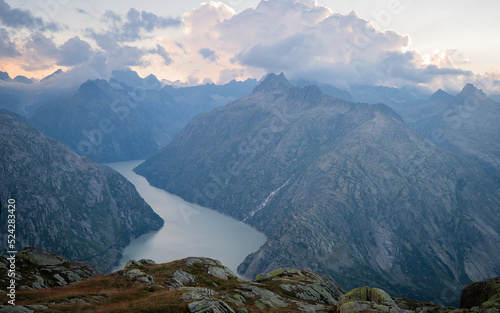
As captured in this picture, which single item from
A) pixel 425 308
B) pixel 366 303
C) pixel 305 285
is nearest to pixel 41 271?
pixel 305 285

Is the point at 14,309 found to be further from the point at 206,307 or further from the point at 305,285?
the point at 305,285

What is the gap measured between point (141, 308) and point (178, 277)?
75.7 feet

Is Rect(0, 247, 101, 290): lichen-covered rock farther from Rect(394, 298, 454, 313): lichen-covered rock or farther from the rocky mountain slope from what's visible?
Rect(394, 298, 454, 313): lichen-covered rock

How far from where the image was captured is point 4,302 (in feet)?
114

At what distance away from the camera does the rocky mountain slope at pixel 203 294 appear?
37.2 meters

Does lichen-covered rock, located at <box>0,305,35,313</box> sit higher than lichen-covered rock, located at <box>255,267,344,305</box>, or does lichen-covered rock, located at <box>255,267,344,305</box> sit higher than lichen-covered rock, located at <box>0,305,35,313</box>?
lichen-covered rock, located at <box>0,305,35,313</box>

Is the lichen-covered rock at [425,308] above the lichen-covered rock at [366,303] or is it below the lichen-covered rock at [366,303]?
below

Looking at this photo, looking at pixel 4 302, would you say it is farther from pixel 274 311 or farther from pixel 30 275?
pixel 274 311

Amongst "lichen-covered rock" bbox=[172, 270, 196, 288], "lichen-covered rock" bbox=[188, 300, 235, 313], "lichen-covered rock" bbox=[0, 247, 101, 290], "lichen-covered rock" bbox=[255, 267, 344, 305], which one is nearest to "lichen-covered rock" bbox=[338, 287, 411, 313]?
"lichen-covered rock" bbox=[255, 267, 344, 305]

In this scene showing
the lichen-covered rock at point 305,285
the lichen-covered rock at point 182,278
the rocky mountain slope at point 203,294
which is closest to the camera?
the rocky mountain slope at point 203,294

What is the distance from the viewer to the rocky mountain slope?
122 ft

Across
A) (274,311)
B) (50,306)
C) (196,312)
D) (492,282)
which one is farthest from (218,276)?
(492,282)

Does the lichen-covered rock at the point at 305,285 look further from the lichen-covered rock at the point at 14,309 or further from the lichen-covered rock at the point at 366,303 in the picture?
the lichen-covered rock at the point at 14,309

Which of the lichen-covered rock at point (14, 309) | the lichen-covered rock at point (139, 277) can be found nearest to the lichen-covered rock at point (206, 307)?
the lichen-covered rock at point (14, 309)
